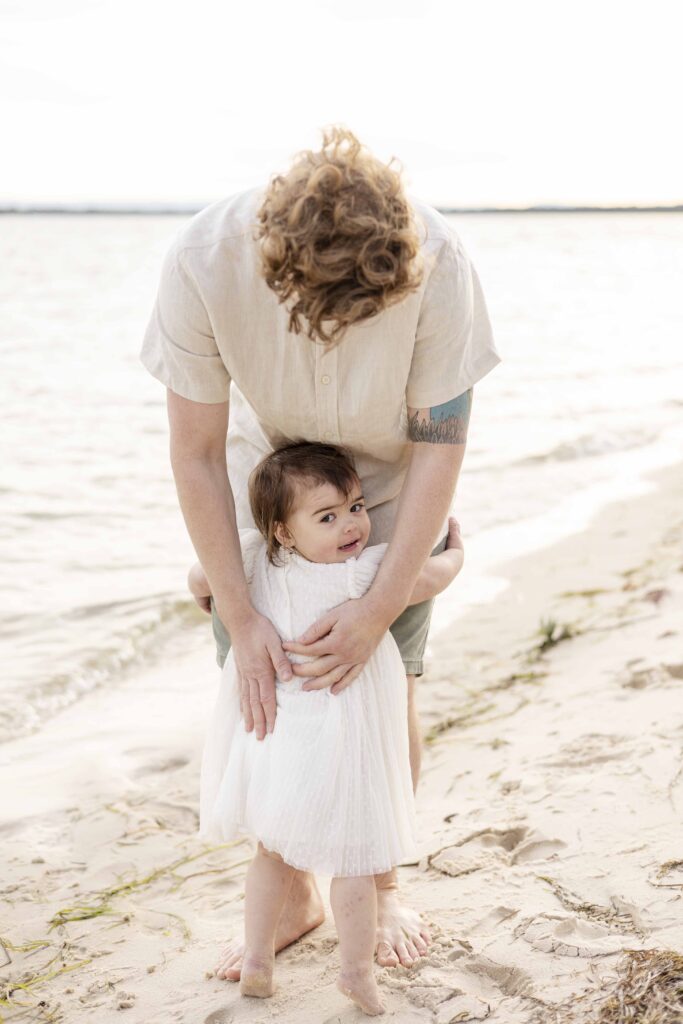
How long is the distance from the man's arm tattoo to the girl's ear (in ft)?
1.22

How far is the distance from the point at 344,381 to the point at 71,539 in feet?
16.3

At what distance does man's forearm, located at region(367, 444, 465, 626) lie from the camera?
248 centimetres

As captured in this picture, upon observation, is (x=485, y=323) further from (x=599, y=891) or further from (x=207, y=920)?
(x=207, y=920)

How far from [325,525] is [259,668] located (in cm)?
36

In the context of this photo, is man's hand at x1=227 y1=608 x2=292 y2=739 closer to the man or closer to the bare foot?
the man

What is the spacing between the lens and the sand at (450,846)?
253cm

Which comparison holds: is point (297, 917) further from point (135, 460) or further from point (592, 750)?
point (135, 460)

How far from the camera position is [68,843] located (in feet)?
11.9

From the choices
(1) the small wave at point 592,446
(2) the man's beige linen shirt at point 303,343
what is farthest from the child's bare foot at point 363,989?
(1) the small wave at point 592,446

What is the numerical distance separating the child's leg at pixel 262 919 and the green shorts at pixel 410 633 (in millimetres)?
519

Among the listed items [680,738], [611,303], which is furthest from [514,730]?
[611,303]

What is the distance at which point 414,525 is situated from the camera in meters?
2.49

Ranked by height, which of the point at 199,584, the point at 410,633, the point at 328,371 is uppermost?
the point at 328,371

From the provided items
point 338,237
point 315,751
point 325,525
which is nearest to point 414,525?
point 325,525
